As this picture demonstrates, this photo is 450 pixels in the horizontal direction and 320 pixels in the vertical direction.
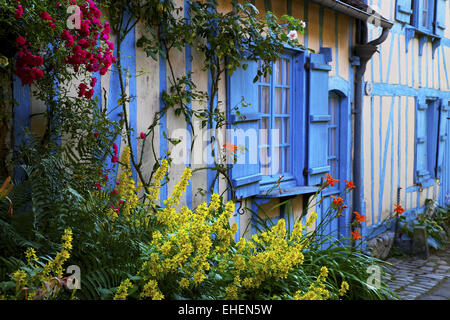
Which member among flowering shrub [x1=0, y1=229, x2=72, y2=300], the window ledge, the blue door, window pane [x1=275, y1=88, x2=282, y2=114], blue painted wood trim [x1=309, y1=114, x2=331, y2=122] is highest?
window pane [x1=275, y1=88, x2=282, y2=114]

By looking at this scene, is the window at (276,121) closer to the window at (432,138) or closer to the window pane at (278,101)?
the window pane at (278,101)

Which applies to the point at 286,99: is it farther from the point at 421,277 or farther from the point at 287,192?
the point at 421,277

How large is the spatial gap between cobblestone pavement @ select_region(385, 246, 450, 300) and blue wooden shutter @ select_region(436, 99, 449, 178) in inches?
101

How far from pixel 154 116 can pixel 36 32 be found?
1441 millimetres

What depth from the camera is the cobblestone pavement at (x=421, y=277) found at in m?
5.61

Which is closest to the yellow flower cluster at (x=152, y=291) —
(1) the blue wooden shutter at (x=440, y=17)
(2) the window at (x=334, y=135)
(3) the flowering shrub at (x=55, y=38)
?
(3) the flowering shrub at (x=55, y=38)

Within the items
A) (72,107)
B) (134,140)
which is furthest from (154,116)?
(72,107)

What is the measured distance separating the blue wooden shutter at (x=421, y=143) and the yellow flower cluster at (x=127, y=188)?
673cm

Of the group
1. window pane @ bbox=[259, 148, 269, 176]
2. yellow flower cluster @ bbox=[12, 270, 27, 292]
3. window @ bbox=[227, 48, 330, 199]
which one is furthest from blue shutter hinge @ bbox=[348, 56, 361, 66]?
yellow flower cluster @ bbox=[12, 270, 27, 292]

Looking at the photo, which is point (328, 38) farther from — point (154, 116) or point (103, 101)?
point (103, 101)

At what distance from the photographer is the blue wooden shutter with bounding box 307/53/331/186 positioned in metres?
5.90

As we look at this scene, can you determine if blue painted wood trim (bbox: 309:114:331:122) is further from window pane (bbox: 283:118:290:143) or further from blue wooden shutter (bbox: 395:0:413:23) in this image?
blue wooden shutter (bbox: 395:0:413:23)

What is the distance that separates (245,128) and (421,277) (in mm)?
2897

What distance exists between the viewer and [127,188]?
3.45m
